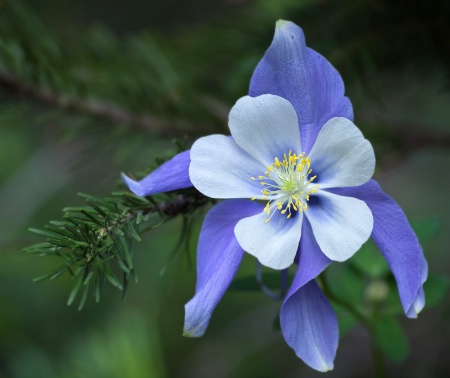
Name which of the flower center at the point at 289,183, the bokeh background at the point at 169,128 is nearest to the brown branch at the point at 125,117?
the bokeh background at the point at 169,128

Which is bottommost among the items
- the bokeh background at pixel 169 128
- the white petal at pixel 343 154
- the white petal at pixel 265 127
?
the bokeh background at pixel 169 128

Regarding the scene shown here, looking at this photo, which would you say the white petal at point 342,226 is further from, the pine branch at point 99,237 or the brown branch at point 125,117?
the brown branch at point 125,117

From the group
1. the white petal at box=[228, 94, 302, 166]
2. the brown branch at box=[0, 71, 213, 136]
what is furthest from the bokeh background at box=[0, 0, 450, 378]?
the white petal at box=[228, 94, 302, 166]

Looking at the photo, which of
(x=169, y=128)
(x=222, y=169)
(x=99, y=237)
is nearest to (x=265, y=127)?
(x=222, y=169)

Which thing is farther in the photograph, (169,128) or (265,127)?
(169,128)

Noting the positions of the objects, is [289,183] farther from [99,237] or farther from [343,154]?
[99,237]

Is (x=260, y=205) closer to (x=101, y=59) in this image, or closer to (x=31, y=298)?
(x=101, y=59)
